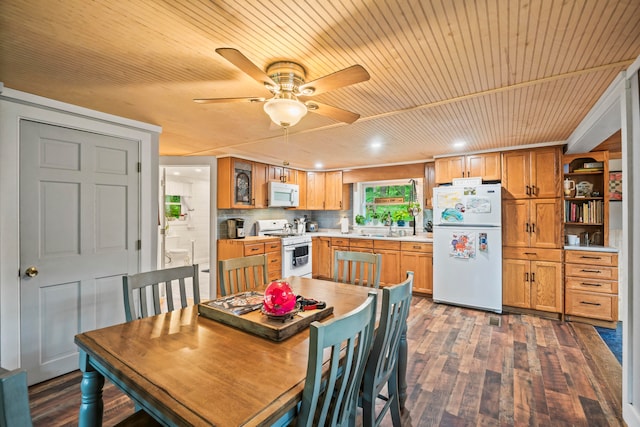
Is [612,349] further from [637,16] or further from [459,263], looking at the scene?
[637,16]

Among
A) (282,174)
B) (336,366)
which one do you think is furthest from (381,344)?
(282,174)

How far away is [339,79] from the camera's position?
4.61ft

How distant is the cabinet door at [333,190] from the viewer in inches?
225

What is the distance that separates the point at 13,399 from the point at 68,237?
229cm

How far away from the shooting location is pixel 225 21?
132 centimetres

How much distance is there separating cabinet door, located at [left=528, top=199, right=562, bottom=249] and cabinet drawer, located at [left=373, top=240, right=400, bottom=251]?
1.79 m

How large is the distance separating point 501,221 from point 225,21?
12.8 ft

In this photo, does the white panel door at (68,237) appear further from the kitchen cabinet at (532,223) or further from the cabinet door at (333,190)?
the kitchen cabinet at (532,223)

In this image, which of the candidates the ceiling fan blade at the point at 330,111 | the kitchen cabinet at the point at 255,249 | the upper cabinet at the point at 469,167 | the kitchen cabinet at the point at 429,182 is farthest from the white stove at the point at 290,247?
the ceiling fan blade at the point at 330,111

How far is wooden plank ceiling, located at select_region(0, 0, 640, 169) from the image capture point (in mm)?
1247

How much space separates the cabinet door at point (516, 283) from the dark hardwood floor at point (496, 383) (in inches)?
17.8

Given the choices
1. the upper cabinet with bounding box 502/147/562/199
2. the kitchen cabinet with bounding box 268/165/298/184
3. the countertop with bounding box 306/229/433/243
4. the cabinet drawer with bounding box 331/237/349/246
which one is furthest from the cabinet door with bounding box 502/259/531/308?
the kitchen cabinet with bounding box 268/165/298/184

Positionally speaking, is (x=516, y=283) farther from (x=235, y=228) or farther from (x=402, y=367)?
(x=235, y=228)

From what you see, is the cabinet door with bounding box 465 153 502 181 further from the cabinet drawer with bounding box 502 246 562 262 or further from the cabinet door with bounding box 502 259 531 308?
the cabinet door with bounding box 502 259 531 308
